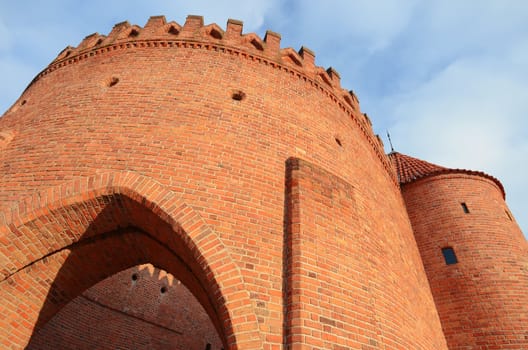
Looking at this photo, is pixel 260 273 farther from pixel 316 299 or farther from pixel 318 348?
pixel 318 348

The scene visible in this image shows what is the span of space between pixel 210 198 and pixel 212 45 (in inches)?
138

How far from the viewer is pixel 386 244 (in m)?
5.20

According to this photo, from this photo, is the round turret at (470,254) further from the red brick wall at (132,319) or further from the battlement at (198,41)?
the red brick wall at (132,319)

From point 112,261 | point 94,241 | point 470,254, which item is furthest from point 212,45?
point 470,254

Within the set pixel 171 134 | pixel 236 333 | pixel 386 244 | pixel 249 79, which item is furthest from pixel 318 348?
pixel 249 79

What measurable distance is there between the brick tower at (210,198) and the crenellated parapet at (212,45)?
43mm

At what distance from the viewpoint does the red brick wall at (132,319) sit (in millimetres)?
8008

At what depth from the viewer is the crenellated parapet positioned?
20.2ft

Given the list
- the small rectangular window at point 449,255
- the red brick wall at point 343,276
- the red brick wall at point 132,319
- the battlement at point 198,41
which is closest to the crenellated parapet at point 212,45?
the battlement at point 198,41

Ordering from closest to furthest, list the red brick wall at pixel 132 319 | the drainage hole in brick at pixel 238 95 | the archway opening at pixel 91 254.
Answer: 1. the archway opening at pixel 91 254
2. the drainage hole in brick at pixel 238 95
3. the red brick wall at pixel 132 319

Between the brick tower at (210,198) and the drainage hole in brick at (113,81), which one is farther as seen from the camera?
the drainage hole in brick at (113,81)

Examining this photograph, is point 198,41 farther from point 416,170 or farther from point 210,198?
point 416,170

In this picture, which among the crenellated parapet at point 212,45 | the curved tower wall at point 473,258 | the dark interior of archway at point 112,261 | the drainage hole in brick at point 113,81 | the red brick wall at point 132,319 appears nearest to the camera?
the dark interior of archway at point 112,261

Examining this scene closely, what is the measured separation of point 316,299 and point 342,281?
48 centimetres
